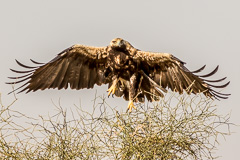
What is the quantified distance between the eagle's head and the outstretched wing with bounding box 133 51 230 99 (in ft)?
1.19

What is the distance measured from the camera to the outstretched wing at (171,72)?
11070mm

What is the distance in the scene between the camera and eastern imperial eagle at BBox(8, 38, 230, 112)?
1098 centimetres

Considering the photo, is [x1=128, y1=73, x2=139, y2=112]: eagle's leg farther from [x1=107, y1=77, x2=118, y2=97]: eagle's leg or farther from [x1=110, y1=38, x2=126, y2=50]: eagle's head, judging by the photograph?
[x1=110, y1=38, x2=126, y2=50]: eagle's head

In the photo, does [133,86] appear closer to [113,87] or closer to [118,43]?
[113,87]

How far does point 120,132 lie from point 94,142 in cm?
33

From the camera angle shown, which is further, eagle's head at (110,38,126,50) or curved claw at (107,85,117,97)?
curved claw at (107,85,117,97)

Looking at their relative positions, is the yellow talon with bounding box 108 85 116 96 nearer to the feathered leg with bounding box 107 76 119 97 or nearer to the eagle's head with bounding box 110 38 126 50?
the feathered leg with bounding box 107 76 119 97

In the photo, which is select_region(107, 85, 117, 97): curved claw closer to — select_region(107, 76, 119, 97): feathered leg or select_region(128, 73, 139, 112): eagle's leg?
select_region(107, 76, 119, 97): feathered leg

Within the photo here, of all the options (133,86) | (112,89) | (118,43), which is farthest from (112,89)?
(118,43)

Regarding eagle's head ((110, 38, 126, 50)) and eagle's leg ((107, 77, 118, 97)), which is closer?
eagle's head ((110, 38, 126, 50))

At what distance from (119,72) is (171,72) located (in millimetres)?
1080

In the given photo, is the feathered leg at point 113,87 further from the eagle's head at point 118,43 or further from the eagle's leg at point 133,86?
the eagle's head at point 118,43

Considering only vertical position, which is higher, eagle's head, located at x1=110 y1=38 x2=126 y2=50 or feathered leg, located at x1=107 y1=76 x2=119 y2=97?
eagle's head, located at x1=110 y1=38 x2=126 y2=50

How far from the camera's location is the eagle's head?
1080 centimetres
